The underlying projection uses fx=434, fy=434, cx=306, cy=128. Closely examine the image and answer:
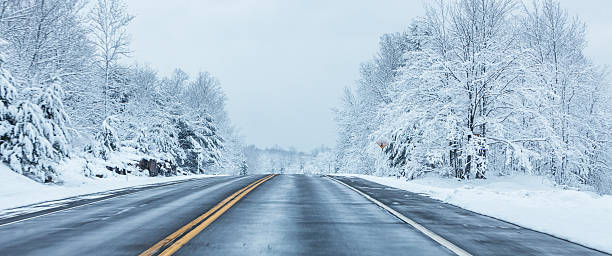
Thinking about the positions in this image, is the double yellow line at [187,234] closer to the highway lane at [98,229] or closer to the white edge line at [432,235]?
the highway lane at [98,229]

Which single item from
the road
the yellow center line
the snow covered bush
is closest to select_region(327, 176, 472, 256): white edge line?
the road

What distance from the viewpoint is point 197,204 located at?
9766mm

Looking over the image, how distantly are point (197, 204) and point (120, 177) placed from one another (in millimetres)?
14604

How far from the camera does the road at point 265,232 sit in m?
5.05

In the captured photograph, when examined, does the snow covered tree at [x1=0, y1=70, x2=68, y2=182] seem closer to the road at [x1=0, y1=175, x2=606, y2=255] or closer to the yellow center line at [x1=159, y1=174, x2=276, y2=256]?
the road at [x1=0, y1=175, x2=606, y2=255]

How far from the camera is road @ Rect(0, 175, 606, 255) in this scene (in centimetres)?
505

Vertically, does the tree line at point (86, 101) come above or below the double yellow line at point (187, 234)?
above

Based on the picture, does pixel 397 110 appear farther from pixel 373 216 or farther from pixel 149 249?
pixel 149 249

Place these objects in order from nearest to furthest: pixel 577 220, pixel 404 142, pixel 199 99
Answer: pixel 577 220 → pixel 404 142 → pixel 199 99

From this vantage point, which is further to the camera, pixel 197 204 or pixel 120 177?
pixel 120 177

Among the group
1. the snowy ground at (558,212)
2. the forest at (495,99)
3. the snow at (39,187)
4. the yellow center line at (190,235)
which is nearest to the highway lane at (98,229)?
the yellow center line at (190,235)

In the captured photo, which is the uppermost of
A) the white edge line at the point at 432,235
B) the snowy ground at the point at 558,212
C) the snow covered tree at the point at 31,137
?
the snow covered tree at the point at 31,137

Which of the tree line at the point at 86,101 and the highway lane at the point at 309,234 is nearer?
the highway lane at the point at 309,234

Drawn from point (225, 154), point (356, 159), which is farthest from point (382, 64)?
point (225, 154)
